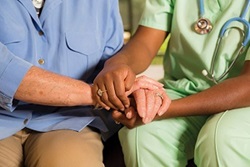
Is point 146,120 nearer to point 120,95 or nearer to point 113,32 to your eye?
point 120,95

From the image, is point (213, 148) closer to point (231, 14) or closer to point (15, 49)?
point (231, 14)

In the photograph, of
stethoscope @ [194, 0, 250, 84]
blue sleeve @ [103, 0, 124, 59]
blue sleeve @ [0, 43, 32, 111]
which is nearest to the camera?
blue sleeve @ [0, 43, 32, 111]

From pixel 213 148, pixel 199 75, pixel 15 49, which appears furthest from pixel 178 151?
pixel 15 49

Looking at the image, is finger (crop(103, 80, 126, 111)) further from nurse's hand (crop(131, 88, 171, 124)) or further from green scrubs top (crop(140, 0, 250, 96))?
green scrubs top (crop(140, 0, 250, 96))

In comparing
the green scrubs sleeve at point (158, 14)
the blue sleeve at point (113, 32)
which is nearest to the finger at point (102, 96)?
the blue sleeve at point (113, 32)

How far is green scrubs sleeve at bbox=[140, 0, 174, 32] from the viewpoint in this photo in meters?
1.17

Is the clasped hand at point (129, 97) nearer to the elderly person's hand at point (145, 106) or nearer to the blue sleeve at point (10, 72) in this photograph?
the elderly person's hand at point (145, 106)

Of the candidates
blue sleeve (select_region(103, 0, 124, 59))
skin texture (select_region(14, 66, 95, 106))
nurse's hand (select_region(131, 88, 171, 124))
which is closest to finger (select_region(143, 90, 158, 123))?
nurse's hand (select_region(131, 88, 171, 124))

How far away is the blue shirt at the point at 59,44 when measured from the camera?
1002 millimetres

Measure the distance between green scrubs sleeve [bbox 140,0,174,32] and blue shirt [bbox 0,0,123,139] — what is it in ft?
0.31

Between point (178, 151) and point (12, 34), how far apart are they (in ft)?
1.65

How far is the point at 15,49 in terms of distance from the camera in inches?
40.1

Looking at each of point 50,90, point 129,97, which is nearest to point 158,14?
point 129,97

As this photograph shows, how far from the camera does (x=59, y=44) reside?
1.06 metres
